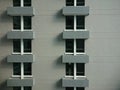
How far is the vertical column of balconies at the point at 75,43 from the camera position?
4121 millimetres

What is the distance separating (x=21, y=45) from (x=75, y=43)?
3.41 ft

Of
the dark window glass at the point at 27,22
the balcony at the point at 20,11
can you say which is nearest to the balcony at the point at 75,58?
the dark window glass at the point at 27,22

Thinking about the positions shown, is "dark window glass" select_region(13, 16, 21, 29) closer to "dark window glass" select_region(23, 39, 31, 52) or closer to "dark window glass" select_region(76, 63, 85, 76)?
"dark window glass" select_region(23, 39, 31, 52)

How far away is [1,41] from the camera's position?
426 cm

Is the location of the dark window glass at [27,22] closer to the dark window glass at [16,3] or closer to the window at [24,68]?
the dark window glass at [16,3]

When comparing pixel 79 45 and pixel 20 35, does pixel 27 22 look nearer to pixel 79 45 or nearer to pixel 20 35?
pixel 20 35

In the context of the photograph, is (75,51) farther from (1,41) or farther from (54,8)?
(1,41)

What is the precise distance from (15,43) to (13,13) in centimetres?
59

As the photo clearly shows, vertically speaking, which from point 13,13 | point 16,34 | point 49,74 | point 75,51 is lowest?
point 49,74

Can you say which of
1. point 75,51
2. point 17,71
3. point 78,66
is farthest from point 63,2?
point 17,71

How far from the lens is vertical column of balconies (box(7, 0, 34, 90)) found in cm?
412

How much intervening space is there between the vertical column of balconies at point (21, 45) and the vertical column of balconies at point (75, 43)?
0.66 meters

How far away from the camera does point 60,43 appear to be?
4.27 metres

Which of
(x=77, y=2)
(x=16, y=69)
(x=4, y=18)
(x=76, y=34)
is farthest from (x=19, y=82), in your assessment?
(x=77, y=2)
